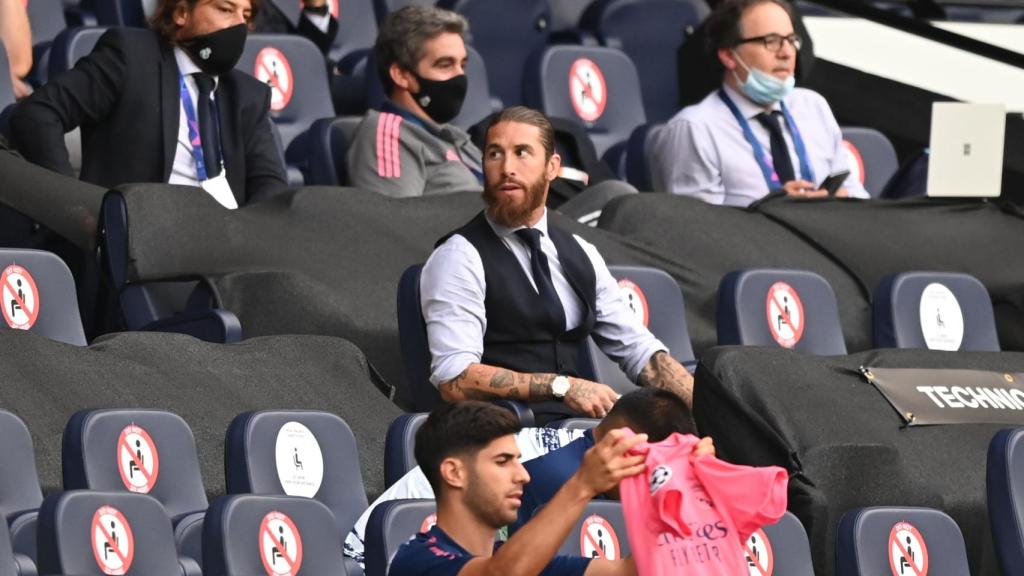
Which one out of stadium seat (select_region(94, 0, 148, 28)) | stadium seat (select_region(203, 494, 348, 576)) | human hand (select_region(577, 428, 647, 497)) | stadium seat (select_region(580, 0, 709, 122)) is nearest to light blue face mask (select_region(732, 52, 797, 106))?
stadium seat (select_region(580, 0, 709, 122))

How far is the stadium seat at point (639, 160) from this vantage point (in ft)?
22.6

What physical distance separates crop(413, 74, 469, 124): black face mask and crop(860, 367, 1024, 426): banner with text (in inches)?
55.0

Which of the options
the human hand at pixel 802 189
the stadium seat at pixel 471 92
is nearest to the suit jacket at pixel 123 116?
the stadium seat at pixel 471 92

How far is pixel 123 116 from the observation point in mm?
Result: 5496

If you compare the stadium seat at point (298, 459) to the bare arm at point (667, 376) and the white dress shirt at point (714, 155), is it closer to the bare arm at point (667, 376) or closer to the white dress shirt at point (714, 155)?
the bare arm at point (667, 376)

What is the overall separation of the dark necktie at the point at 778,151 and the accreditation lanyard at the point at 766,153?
0.7 inches

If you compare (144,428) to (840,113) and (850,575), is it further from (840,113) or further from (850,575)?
(840,113)

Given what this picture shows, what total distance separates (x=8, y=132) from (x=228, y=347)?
3.52ft

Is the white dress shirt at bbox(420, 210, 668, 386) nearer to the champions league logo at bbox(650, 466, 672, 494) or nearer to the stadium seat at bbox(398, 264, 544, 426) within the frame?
the stadium seat at bbox(398, 264, 544, 426)

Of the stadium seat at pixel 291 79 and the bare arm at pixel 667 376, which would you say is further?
the stadium seat at pixel 291 79

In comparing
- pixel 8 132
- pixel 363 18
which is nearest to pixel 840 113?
pixel 363 18

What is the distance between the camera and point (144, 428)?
4152 millimetres

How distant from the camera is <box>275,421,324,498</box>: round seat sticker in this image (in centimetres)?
429

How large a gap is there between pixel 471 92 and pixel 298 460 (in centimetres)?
295
